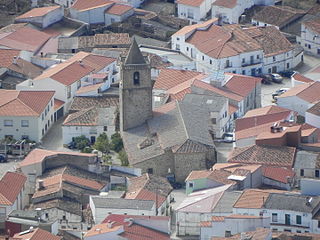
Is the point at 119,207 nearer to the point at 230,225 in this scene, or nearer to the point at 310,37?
the point at 230,225

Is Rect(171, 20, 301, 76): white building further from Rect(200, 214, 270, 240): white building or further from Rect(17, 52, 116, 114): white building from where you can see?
Rect(200, 214, 270, 240): white building

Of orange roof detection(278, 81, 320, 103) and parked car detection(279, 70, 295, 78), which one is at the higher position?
orange roof detection(278, 81, 320, 103)

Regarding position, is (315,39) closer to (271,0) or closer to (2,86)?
(271,0)

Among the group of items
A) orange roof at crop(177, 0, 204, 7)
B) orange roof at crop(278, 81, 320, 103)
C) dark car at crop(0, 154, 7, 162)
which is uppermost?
orange roof at crop(177, 0, 204, 7)

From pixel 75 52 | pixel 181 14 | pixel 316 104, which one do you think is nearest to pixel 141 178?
pixel 316 104

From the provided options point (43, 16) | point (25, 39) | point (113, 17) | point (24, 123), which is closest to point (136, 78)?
point (24, 123)

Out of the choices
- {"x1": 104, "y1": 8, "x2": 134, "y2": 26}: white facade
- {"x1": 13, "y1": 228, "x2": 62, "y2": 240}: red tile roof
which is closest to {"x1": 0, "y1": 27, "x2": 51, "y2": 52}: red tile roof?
{"x1": 104, "y1": 8, "x2": 134, "y2": 26}: white facade
